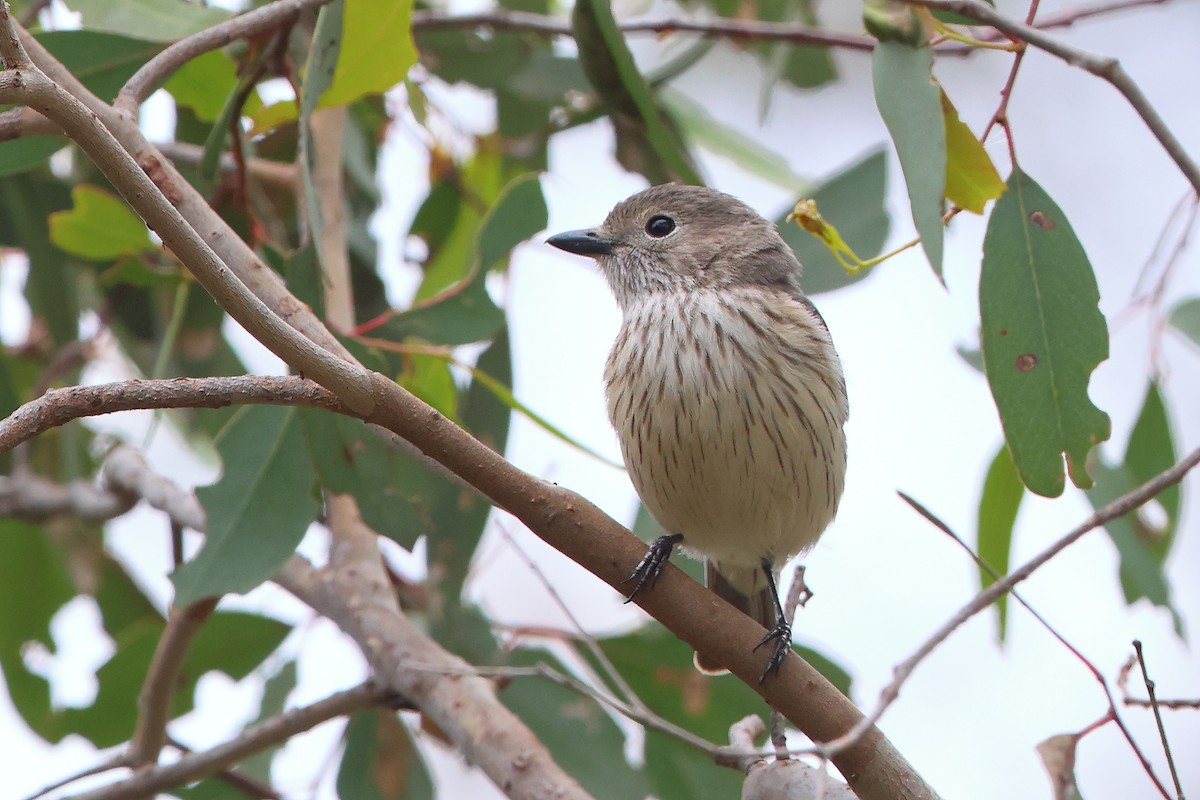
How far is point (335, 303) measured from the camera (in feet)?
10.4

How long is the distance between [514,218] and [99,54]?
0.95m

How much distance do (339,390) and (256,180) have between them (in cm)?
204

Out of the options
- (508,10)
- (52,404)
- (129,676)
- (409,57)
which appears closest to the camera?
(52,404)

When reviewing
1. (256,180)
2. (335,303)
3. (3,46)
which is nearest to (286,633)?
(335,303)

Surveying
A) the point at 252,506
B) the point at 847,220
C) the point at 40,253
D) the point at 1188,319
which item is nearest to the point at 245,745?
the point at 252,506

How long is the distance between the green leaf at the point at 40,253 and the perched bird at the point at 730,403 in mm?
1471

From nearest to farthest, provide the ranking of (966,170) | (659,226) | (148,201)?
(148,201), (966,170), (659,226)

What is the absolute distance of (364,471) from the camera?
278 cm

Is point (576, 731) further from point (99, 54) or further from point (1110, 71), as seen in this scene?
point (1110, 71)

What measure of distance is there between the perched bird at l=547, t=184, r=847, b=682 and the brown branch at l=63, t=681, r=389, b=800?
748mm

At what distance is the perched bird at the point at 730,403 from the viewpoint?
3.11m

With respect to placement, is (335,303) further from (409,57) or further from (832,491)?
(832,491)

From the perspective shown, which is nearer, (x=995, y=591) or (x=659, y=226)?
(x=995, y=591)

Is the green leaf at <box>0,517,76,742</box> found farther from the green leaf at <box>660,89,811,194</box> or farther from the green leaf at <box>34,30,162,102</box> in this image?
the green leaf at <box>660,89,811,194</box>
